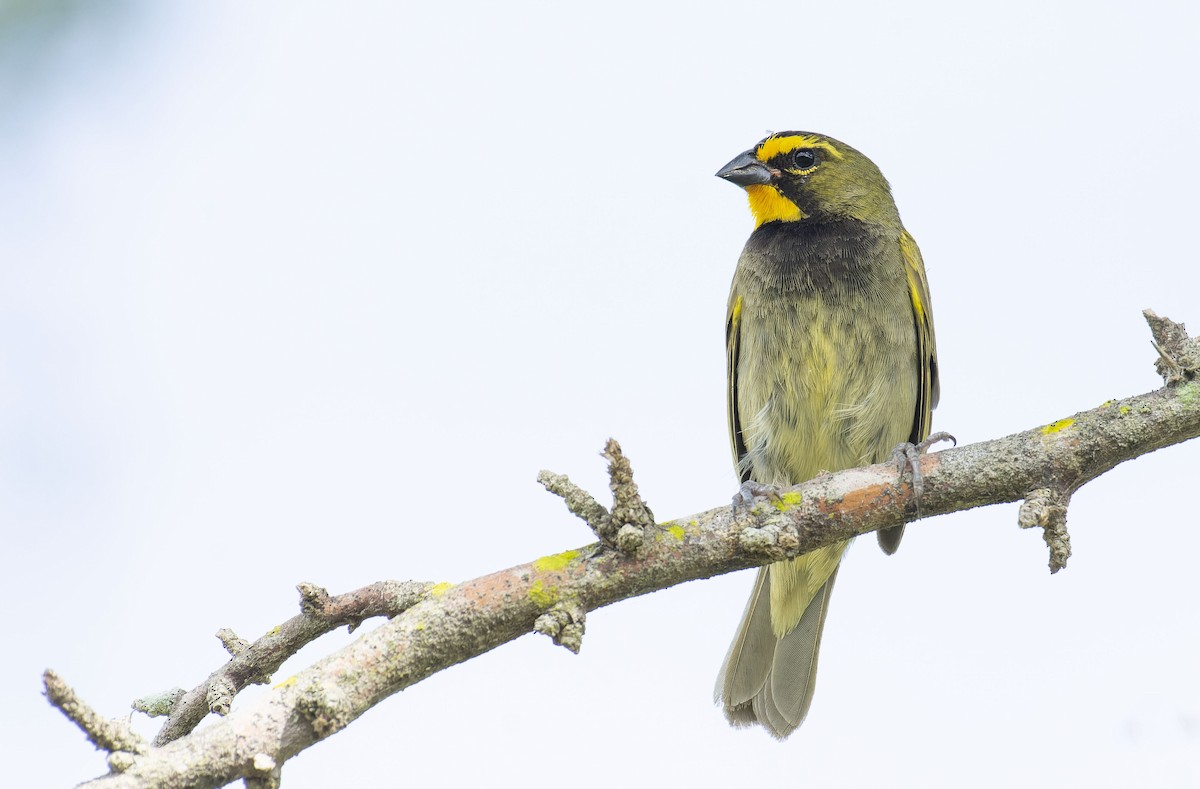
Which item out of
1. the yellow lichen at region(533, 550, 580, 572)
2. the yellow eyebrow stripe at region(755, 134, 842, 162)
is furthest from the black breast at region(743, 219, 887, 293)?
the yellow lichen at region(533, 550, 580, 572)

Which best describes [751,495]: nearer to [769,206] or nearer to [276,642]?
[276,642]

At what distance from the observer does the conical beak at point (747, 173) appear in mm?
5488

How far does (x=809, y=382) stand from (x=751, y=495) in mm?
1266

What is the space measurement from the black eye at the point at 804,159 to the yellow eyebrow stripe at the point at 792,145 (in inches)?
1.3

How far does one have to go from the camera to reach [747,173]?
18.0 ft

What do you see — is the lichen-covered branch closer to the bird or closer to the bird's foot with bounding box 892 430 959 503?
the bird's foot with bounding box 892 430 959 503

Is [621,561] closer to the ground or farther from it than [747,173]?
closer to the ground

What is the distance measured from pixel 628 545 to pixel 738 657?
7.10 ft

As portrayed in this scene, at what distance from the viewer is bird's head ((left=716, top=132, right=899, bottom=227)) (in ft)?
17.6

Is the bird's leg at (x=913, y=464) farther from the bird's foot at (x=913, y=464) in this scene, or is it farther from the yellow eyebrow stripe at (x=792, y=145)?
the yellow eyebrow stripe at (x=792, y=145)

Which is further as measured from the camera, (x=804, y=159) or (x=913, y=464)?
(x=804, y=159)

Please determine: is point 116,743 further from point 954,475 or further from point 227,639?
point 954,475

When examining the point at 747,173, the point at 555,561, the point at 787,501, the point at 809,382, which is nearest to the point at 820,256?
the point at 809,382

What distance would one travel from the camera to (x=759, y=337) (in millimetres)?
4965
